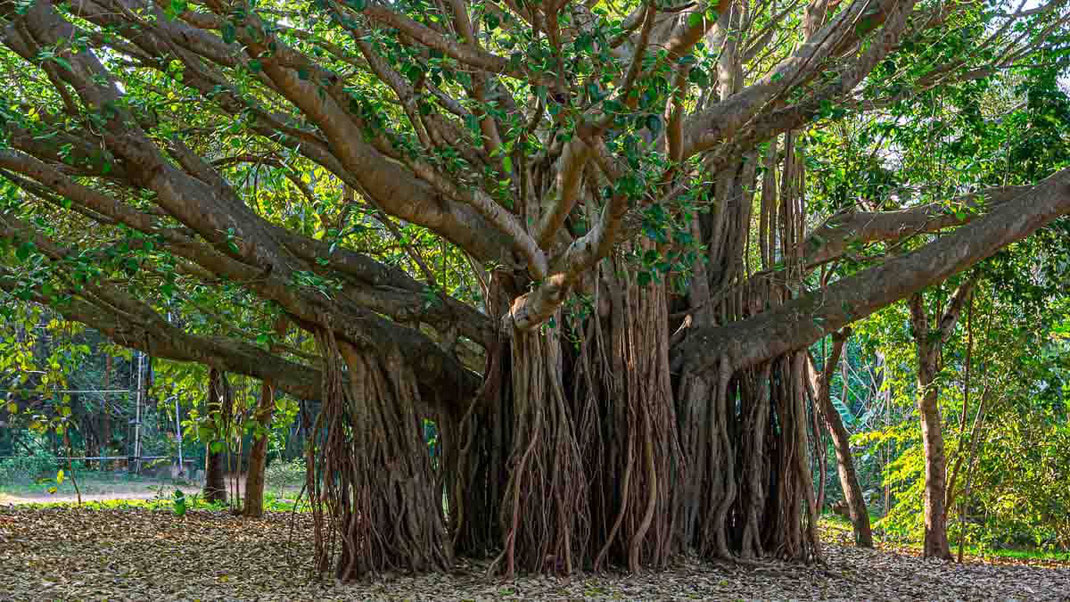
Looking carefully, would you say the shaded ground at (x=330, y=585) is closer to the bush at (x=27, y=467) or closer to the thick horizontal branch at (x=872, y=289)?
the thick horizontal branch at (x=872, y=289)

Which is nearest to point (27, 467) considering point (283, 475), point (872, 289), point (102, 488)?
point (102, 488)

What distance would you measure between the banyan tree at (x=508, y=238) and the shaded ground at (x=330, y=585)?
26 cm

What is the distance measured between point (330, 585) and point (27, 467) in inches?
558

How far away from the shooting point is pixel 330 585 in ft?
16.9

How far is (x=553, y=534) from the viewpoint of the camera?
212 inches

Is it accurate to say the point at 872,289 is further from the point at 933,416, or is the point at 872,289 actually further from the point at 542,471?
the point at 542,471

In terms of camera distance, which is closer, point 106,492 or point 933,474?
point 933,474

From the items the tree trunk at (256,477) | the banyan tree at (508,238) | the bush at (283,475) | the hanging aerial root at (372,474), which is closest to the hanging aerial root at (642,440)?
the banyan tree at (508,238)

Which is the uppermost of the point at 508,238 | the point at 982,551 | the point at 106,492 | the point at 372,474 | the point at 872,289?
the point at 508,238

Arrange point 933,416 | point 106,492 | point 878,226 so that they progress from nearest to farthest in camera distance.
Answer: point 878,226, point 933,416, point 106,492

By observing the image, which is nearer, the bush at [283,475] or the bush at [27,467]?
the bush at [27,467]

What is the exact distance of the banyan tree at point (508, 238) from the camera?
4.32m

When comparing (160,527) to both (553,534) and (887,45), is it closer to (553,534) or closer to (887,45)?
(553,534)

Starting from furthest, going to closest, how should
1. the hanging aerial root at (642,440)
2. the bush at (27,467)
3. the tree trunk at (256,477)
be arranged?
1. the bush at (27,467)
2. the tree trunk at (256,477)
3. the hanging aerial root at (642,440)
